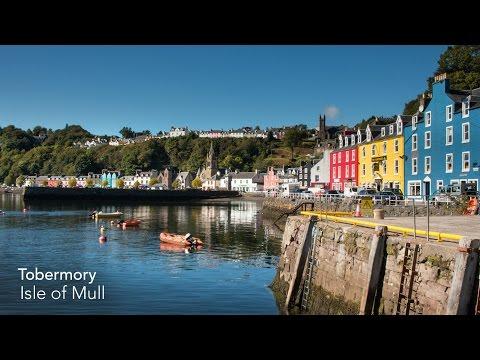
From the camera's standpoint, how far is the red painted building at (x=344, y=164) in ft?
139

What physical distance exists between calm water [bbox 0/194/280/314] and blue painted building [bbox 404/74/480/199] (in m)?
9.91

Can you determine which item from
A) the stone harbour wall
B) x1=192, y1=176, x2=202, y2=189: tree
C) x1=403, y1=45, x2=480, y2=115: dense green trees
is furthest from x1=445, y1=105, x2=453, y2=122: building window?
x1=192, y1=176, x2=202, y2=189: tree

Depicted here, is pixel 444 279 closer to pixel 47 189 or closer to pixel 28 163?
pixel 47 189

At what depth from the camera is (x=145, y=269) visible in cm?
1873

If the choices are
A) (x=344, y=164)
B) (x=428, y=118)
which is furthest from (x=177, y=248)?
(x=344, y=164)

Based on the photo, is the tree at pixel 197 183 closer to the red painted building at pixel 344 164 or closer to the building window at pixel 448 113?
the red painted building at pixel 344 164

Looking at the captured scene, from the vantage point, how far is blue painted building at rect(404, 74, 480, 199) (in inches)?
1038

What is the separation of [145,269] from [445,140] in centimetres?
1837

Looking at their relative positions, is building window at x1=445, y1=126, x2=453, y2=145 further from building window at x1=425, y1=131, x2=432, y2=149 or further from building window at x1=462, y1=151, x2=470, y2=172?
building window at x1=425, y1=131, x2=432, y2=149

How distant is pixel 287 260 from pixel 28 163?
133m

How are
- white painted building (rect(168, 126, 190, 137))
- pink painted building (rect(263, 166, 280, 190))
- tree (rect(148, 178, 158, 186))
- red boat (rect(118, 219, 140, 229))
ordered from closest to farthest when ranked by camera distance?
1. red boat (rect(118, 219, 140, 229))
2. pink painted building (rect(263, 166, 280, 190))
3. tree (rect(148, 178, 158, 186))
4. white painted building (rect(168, 126, 190, 137))

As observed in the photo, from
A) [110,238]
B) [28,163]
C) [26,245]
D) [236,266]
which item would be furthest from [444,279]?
[28,163]

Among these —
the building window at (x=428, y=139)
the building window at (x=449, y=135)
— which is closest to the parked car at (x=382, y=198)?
the building window at (x=449, y=135)
